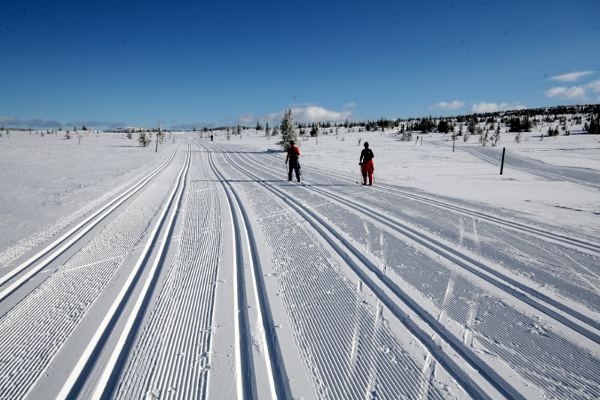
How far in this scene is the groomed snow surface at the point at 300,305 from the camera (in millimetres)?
2162

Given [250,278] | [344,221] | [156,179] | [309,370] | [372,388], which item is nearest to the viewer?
[372,388]

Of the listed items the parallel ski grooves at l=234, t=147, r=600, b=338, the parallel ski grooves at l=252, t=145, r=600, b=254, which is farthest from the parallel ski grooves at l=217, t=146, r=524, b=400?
the parallel ski grooves at l=252, t=145, r=600, b=254

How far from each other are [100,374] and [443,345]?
2535 mm

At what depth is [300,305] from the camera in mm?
3074

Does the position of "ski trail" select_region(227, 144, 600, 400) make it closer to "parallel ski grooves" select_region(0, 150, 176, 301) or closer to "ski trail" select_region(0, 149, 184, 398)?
"ski trail" select_region(0, 149, 184, 398)

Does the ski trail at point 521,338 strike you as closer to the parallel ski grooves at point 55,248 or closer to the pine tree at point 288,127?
the parallel ski grooves at point 55,248

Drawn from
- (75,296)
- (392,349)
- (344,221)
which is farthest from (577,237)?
(75,296)

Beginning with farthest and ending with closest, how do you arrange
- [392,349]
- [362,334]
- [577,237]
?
[577,237] < [362,334] < [392,349]

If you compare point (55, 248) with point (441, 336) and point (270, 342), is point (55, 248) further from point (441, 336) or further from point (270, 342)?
point (441, 336)

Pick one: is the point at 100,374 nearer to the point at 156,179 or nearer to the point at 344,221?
the point at 344,221

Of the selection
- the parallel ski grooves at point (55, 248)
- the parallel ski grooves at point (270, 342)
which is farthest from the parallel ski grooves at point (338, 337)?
the parallel ski grooves at point (55, 248)

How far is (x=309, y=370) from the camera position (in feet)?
7.39

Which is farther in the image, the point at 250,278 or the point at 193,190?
the point at 193,190

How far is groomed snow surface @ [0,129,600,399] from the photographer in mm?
2162
